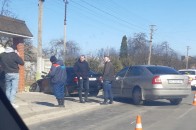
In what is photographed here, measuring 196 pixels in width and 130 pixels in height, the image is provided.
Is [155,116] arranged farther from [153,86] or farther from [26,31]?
[26,31]

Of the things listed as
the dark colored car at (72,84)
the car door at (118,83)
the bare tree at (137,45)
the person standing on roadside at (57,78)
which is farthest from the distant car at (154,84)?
the bare tree at (137,45)

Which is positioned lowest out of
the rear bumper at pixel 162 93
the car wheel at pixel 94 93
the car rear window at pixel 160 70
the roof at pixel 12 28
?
the car wheel at pixel 94 93

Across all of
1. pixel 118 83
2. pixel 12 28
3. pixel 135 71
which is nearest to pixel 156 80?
pixel 135 71

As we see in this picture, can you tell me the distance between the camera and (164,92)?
41.3 ft

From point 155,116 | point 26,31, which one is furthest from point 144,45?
point 155,116

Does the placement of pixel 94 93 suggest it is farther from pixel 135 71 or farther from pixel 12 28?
pixel 12 28

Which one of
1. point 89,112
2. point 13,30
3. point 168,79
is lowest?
point 89,112

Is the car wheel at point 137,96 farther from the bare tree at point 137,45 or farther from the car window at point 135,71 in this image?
the bare tree at point 137,45

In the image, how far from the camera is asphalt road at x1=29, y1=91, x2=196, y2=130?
328 inches

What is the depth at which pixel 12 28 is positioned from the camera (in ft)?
47.9

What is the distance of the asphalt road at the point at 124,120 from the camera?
8336 millimetres

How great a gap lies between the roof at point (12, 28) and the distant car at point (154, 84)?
15.1 feet

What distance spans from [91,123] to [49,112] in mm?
1861

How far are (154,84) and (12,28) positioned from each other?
19.9ft
